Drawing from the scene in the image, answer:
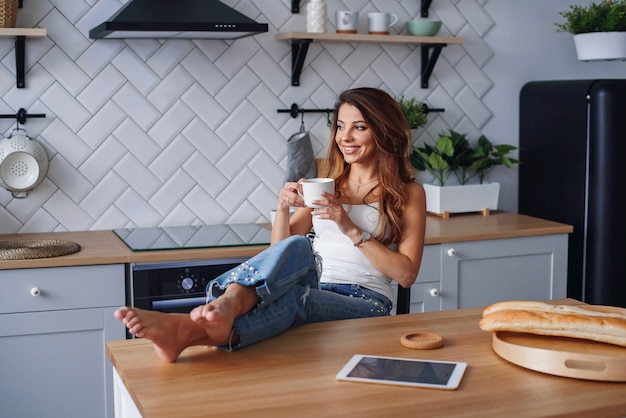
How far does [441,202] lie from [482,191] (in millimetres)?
227

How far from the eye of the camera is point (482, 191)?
13.0ft

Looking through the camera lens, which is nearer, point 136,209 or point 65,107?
point 65,107

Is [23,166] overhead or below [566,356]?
overhead

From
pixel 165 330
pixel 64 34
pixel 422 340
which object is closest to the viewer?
pixel 165 330

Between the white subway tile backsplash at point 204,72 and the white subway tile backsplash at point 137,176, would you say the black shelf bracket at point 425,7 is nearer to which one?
the white subway tile backsplash at point 204,72

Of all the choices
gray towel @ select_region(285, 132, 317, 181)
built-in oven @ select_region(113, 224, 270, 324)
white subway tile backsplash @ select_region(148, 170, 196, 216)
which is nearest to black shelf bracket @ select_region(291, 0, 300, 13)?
gray towel @ select_region(285, 132, 317, 181)

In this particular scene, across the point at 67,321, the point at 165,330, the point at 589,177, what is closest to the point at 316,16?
the point at 589,177

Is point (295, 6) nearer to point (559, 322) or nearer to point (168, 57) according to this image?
point (168, 57)

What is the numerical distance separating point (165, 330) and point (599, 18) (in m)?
2.88

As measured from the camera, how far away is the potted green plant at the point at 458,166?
3889 mm

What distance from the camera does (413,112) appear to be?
388cm

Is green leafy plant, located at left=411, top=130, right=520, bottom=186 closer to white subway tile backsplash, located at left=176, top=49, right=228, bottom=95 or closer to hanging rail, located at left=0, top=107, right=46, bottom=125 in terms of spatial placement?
white subway tile backsplash, located at left=176, top=49, right=228, bottom=95

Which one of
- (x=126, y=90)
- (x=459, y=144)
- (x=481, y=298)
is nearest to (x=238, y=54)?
(x=126, y=90)

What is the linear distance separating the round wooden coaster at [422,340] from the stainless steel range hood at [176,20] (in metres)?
1.56
